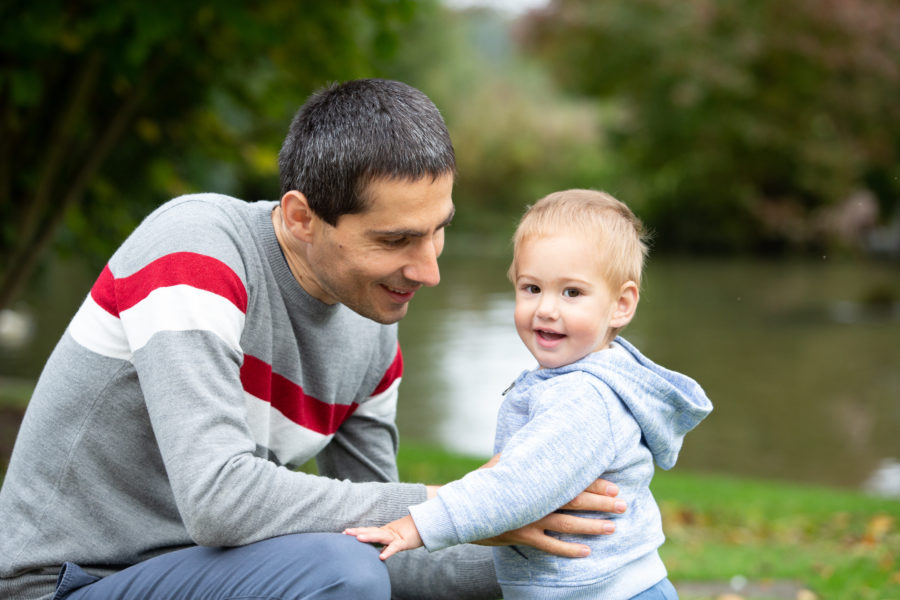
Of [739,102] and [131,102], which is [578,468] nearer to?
[131,102]

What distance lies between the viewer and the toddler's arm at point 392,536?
2.01 meters

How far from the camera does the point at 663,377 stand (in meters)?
2.23

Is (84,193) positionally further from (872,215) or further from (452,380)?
(872,215)

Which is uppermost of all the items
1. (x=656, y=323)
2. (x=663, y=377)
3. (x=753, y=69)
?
(x=753, y=69)

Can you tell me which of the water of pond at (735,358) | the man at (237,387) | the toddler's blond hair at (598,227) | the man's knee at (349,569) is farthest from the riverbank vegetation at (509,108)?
the water of pond at (735,358)

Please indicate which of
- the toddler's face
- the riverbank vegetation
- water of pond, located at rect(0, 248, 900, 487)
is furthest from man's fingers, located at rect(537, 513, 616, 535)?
water of pond, located at rect(0, 248, 900, 487)

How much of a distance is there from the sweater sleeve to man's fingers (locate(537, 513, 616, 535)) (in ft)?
0.18

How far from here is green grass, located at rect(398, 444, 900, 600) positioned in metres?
4.52

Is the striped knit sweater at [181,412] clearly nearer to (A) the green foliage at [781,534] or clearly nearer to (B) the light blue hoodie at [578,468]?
(B) the light blue hoodie at [578,468]

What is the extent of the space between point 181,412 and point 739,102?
1902cm

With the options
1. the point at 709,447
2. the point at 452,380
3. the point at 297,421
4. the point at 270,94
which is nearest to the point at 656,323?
the point at 452,380

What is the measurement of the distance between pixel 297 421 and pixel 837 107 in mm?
15804

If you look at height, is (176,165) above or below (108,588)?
above

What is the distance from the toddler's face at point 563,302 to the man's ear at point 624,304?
0.02 metres
